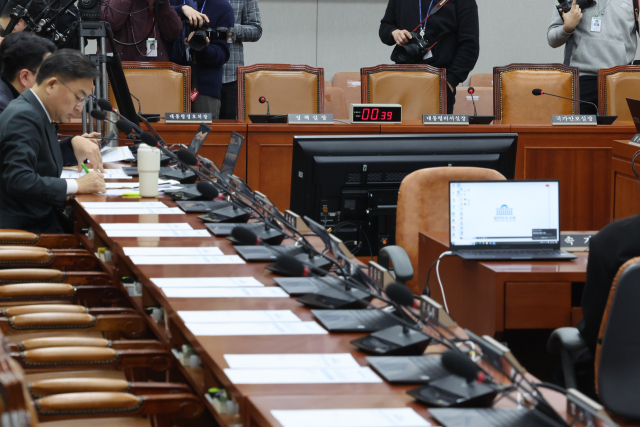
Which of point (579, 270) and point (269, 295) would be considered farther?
point (579, 270)

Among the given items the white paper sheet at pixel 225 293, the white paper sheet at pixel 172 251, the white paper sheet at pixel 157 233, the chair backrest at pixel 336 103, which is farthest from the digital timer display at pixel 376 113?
the white paper sheet at pixel 225 293

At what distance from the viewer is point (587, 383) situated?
1988 mm

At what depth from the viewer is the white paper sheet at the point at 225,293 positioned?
5.40 feet

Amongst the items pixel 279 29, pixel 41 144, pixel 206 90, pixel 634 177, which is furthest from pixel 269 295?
pixel 279 29

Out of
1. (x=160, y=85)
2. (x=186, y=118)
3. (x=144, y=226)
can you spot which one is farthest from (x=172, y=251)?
(x=160, y=85)

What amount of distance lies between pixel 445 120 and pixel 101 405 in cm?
337

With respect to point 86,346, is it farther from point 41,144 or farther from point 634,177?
point 634,177

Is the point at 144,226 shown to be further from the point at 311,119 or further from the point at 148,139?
the point at 311,119

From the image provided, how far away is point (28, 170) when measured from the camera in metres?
2.68

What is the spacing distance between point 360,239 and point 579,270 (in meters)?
0.71

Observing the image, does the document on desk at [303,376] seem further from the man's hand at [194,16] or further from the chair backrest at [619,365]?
the man's hand at [194,16]

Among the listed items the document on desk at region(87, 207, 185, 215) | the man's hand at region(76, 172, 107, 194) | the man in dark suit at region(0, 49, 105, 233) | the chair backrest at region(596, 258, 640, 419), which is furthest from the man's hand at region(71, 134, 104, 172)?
the chair backrest at region(596, 258, 640, 419)

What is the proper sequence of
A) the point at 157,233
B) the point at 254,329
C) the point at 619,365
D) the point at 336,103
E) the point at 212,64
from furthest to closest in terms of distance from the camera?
the point at 336,103 < the point at 212,64 < the point at 157,233 < the point at 619,365 < the point at 254,329

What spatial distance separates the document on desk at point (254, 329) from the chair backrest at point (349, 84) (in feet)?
18.7
